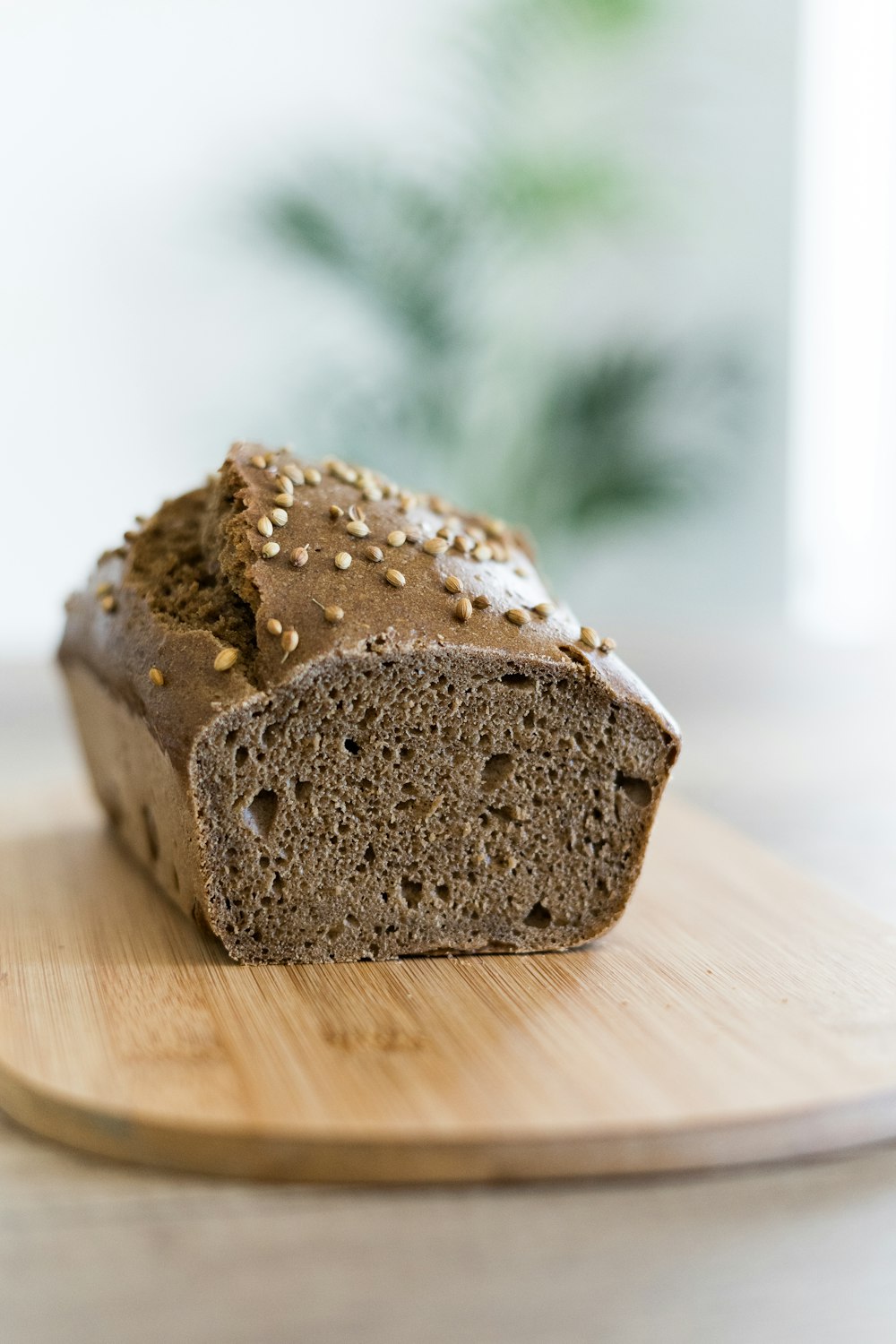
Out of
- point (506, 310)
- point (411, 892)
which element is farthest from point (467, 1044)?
point (506, 310)

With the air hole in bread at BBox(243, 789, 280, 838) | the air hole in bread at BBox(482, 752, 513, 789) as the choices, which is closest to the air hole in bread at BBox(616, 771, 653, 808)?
the air hole in bread at BBox(482, 752, 513, 789)

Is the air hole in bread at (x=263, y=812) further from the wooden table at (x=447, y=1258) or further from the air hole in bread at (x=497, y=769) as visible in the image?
the wooden table at (x=447, y=1258)

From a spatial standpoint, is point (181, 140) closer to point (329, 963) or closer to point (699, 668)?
point (699, 668)

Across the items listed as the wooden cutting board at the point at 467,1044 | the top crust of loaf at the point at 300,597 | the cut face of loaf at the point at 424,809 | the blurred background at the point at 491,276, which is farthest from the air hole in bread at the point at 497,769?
the blurred background at the point at 491,276

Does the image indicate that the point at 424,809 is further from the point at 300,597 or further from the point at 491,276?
the point at 491,276

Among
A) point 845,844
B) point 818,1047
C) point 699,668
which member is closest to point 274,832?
point 818,1047

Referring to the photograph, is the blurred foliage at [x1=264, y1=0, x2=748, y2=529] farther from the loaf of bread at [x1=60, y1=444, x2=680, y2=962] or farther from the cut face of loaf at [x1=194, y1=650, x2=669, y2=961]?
the cut face of loaf at [x1=194, y1=650, x2=669, y2=961]

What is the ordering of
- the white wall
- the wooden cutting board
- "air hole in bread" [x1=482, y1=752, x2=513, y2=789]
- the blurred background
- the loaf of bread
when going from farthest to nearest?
the white wall, the blurred background, "air hole in bread" [x1=482, y1=752, x2=513, y2=789], the loaf of bread, the wooden cutting board
